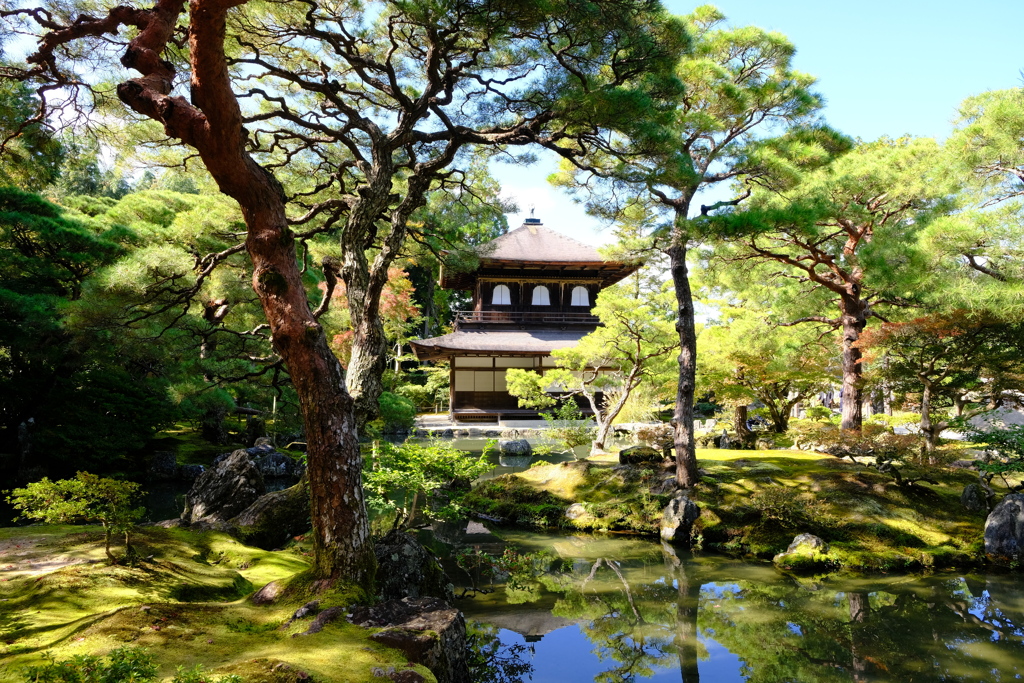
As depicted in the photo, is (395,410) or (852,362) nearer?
(852,362)

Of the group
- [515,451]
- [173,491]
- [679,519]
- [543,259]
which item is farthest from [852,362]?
[543,259]

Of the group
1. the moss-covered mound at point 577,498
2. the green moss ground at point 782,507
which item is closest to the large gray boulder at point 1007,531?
the green moss ground at point 782,507

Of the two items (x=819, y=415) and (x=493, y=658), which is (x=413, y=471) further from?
(x=819, y=415)

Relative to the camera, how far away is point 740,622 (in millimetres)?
4844

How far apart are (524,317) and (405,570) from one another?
682 inches

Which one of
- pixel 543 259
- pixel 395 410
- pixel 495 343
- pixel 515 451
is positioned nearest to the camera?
pixel 395 410

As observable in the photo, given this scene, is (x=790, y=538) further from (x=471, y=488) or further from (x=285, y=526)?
(x=285, y=526)

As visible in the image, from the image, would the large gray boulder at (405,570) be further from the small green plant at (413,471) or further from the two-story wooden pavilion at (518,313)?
the two-story wooden pavilion at (518,313)

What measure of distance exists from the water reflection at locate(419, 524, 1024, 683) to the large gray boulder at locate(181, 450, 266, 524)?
2803 mm

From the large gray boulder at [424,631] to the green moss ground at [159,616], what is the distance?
0.10 meters

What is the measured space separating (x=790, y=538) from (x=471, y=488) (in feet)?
16.7

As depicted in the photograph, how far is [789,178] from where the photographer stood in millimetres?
7492

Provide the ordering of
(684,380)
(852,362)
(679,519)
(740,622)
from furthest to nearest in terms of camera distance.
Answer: (852,362) → (684,380) → (679,519) → (740,622)

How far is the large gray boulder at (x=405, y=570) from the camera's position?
13.0ft
